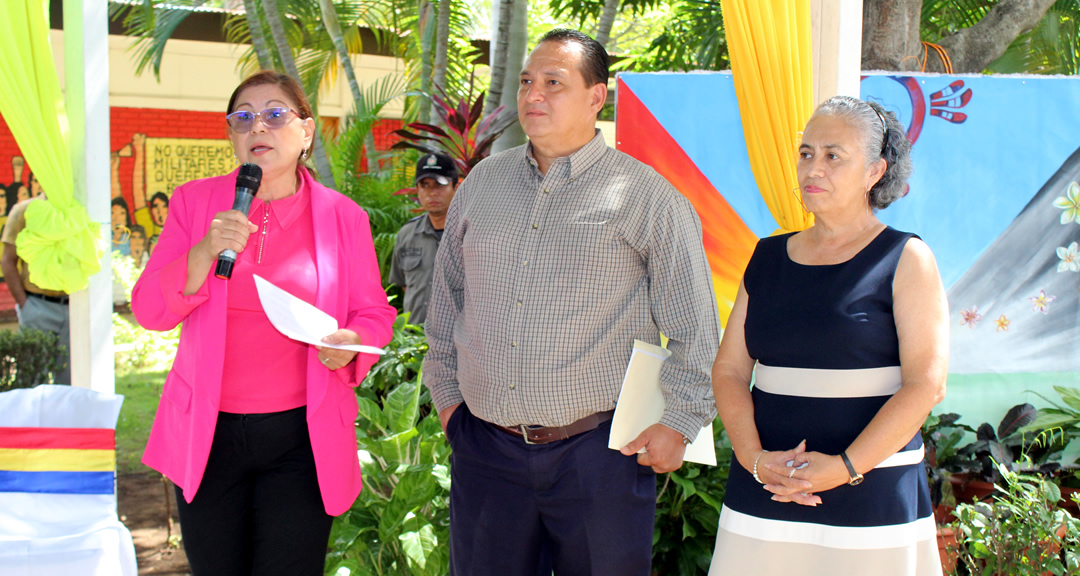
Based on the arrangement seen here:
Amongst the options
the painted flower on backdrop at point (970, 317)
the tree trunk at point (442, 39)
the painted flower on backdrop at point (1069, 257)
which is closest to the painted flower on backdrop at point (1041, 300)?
the painted flower on backdrop at point (1069, 257)

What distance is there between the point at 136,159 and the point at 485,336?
11928mm

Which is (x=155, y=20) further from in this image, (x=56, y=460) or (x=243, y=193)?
(x=243, y=193)

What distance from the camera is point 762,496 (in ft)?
6.73

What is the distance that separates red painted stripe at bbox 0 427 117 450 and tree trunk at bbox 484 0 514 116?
4.03 meters

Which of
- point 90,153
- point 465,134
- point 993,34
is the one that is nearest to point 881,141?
point 90,153

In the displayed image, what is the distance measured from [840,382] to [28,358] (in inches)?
206

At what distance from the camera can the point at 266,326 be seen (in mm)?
2221

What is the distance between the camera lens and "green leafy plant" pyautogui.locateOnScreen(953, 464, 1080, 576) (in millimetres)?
2727

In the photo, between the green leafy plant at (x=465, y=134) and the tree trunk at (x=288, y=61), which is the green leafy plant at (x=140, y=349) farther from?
the green leafy plant at (x=465, y=134)

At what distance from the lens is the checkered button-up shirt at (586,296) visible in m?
2.19

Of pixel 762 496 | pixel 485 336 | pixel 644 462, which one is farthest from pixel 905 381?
pixel 485 336

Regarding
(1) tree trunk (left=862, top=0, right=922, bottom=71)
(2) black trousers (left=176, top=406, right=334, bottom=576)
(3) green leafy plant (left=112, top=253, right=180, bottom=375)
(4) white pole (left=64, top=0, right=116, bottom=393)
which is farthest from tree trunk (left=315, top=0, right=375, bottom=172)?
(2) black trousers (left=176, top=406, right=334, bottom=576)

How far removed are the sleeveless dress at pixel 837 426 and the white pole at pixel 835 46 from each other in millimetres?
962

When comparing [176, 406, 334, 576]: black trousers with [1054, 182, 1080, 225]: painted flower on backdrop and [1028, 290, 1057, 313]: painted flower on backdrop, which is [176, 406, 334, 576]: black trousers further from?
[1054, 182, 1080, 225]: painted flower on backdrop
